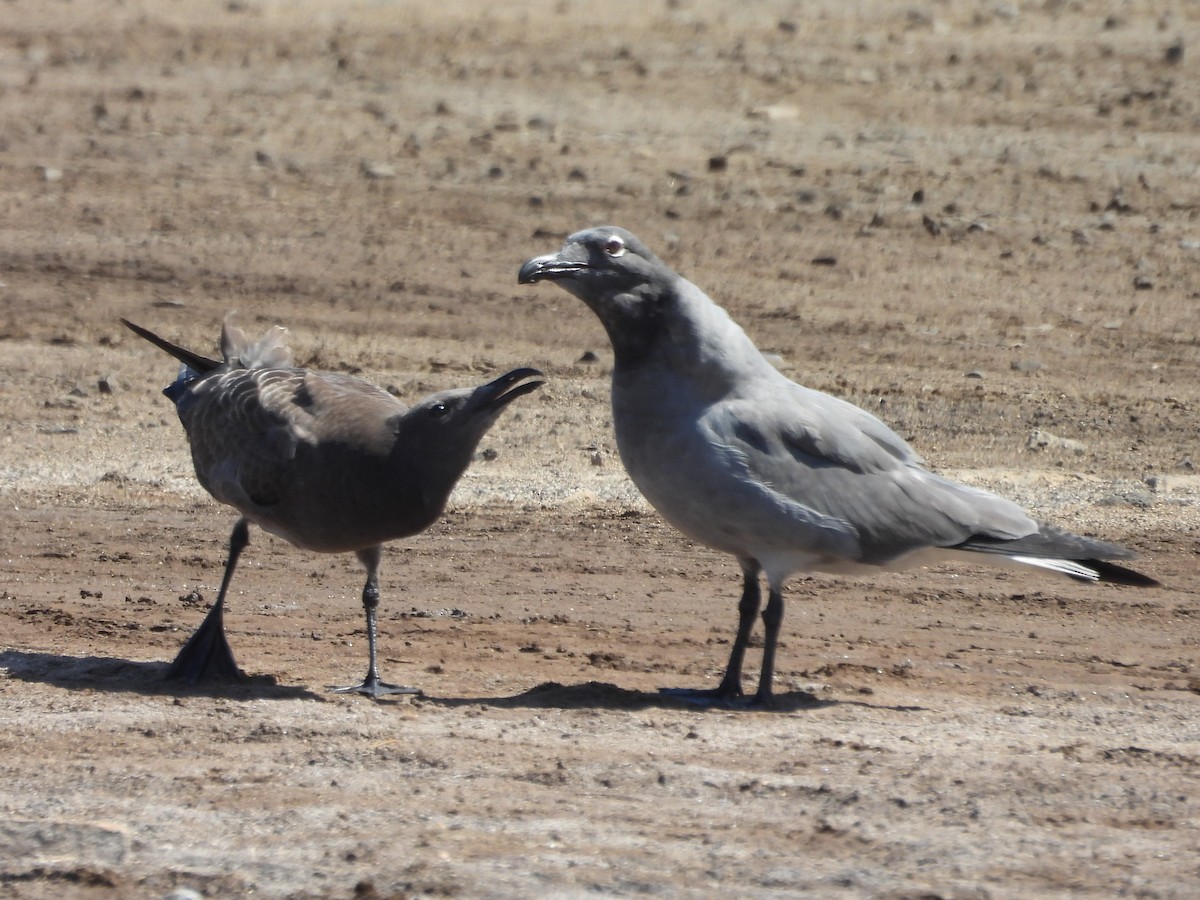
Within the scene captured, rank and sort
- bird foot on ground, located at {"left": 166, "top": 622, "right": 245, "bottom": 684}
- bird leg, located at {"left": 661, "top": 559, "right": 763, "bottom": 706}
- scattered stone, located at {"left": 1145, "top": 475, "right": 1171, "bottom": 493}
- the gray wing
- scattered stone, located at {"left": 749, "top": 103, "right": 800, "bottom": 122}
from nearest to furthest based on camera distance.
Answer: the gray wing
bird leg, located at {"left": 661, "top": 559, "right": 763, "bottom": 706}
bird foot on ground, located at {"left": 166, "top": 622, "right": 245, "bottom": 684}
scattered stone, located at {"left": 1145, "top": 475, "right": 1171, "bottom": 493}
scattered stone, located at {"left": 749, "top": 103, "right": 800, "bottom": 122}

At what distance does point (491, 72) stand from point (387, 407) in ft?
40.4

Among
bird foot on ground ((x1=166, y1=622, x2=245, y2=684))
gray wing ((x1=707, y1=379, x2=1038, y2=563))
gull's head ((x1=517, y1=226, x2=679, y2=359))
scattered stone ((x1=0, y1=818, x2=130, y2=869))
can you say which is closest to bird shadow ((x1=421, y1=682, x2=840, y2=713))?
gray wing ((x1=707, y1=379, x2=1038, y2=563))

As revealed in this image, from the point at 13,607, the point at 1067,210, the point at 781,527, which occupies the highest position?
the point at 1067,210

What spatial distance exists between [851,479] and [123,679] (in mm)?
2683

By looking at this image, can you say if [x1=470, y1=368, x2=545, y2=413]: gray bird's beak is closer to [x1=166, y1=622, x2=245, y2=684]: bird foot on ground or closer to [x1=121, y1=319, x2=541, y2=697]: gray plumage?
[x1=121, y1=319, x2=541, y2=697]: gray plumage

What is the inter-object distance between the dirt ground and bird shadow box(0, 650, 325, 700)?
34 mm

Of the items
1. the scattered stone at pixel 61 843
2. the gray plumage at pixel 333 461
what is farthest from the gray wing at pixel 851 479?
the scattered stone at pixel 61 843

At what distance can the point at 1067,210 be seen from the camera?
51.8ft

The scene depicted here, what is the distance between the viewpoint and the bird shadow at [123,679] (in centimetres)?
694

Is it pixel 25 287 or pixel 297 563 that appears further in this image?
pixel 25 287

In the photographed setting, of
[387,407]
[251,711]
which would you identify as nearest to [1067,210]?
[387,407]

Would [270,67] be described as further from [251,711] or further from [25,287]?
[251,711]

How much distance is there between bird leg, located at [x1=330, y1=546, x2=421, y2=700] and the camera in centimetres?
696

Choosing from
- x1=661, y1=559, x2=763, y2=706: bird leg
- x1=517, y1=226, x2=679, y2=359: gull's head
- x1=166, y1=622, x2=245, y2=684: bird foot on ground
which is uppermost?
x1=517, y1=226, x2=679, y2=359: gull's head
